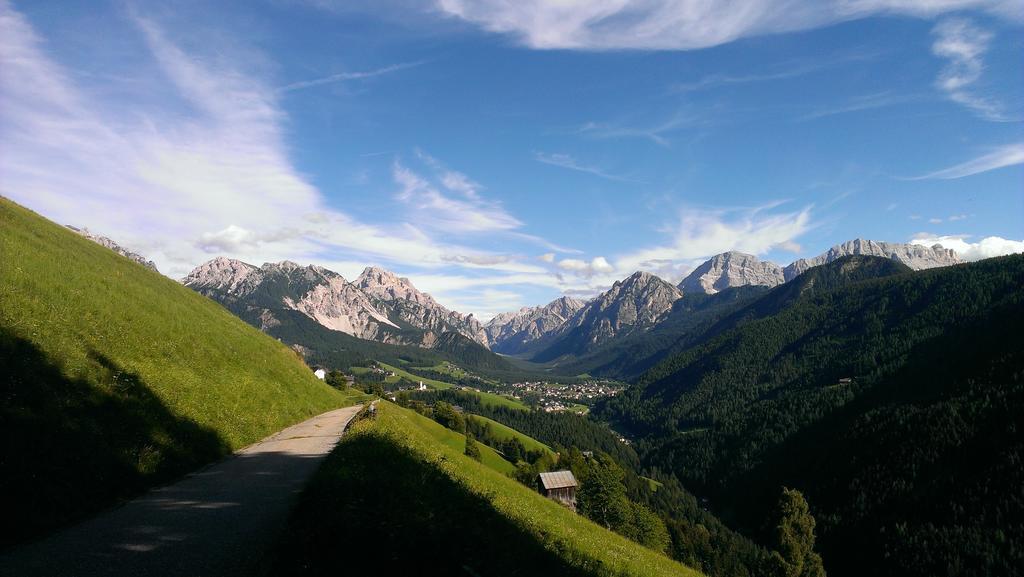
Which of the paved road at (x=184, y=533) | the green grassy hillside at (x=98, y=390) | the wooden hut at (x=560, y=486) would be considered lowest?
the wooden hut at (x=560, y=486)

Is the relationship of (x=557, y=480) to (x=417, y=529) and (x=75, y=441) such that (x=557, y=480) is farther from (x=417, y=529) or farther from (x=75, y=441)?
(x=75, y=441)

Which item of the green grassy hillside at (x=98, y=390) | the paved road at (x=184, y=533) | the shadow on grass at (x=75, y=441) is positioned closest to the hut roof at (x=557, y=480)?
the green grassy hillside at (x=98, y=390)

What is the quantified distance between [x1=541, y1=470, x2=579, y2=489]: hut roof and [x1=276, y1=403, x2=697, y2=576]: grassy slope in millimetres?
60091

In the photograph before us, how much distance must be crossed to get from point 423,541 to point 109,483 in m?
12.4

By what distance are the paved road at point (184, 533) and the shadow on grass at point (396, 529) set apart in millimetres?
1105

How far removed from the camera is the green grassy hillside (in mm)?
14570

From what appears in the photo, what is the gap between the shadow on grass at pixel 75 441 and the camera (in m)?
13.3

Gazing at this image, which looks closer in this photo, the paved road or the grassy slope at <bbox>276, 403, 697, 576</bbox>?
the paved road

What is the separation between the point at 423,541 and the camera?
12.0 m

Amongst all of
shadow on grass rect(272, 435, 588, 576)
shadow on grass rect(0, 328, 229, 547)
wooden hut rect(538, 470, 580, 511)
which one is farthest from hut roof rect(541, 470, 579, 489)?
shadow on grass rect(0, 328, 229, 547)

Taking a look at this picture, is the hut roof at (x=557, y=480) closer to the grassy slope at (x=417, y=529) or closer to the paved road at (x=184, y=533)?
the grassy slope at (x=417, y=529)

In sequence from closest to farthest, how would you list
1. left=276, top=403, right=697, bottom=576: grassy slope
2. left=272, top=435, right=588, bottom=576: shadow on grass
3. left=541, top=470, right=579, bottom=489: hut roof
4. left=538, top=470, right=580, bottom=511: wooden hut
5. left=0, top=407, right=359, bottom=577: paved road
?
1. left=0, top=407, right=359, bottom=577: paved road
2. left=272, top=435, right=588, bottom=576: shadow on grass
3. left=276, top=403, right=697, bottom=576: grassy slope
4. left=538, top=470, right=580, bottom=511: wooden hut
5. left=541, top=470, right=579, bottom=489: hut roof

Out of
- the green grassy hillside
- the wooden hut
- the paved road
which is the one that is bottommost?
the wooden hut

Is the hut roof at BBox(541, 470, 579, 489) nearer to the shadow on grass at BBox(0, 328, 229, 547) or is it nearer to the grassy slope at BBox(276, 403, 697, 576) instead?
the grassy slope at BBox(276, 403, 697, 576)
